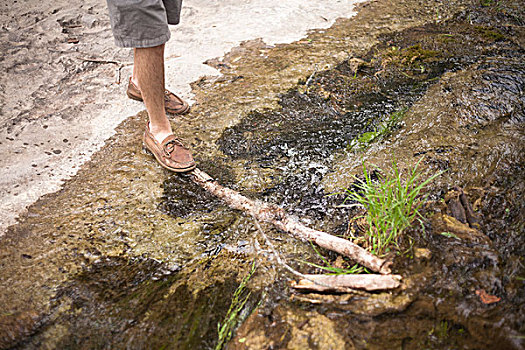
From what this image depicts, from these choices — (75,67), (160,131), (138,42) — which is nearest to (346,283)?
(160,131)

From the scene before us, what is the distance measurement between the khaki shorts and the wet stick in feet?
3.06

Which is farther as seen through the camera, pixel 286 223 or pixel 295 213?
pixel 295 213

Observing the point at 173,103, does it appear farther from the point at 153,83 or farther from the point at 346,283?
the point at 346,283

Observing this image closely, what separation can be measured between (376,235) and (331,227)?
0.30 m

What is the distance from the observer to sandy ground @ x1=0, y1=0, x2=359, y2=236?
253 centimetres

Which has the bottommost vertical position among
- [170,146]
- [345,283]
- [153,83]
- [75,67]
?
[345,283]

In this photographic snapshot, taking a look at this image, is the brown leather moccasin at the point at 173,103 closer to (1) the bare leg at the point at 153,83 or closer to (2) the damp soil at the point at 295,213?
(2) the damp soil at the point at 295,213

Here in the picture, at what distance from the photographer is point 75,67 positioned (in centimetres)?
355

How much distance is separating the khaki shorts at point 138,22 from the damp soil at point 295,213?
846 millimetres

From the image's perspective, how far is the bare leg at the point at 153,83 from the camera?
2.26 m

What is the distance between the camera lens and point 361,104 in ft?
9.96

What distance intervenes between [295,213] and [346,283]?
632 millimetres

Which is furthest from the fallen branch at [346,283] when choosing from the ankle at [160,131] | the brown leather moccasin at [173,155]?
the ankle at [160,131]

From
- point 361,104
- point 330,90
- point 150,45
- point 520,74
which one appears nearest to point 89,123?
point 150,45
